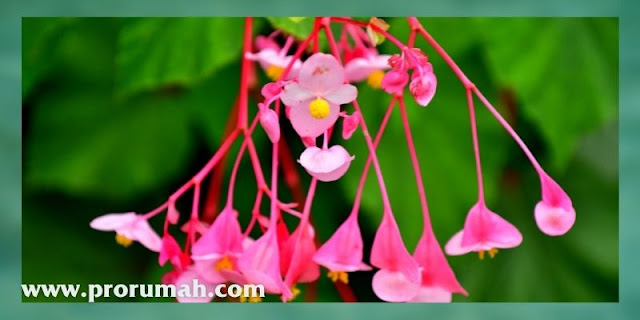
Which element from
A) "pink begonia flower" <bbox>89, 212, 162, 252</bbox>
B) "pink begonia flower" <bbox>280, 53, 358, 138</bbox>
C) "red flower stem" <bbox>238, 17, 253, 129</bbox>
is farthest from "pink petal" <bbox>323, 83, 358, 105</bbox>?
"pink begonia flower" <bbox>89, 212, 162, 252</bbox>

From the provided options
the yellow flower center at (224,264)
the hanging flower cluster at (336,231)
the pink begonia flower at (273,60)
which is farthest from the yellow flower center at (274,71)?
the yellow flower center at (224,264)

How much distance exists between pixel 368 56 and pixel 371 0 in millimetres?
229

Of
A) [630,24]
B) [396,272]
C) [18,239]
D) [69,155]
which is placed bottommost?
[396,272]

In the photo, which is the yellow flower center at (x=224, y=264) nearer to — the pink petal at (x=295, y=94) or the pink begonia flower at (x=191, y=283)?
the pink begonia flower at (x=191, y=283)

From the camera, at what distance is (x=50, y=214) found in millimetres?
1088

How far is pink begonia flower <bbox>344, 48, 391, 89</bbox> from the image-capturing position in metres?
0.80

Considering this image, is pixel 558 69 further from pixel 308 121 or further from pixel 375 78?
pixel 308 121

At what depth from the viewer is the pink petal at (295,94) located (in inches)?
25.5

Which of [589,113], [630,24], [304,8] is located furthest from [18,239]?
[630,24]

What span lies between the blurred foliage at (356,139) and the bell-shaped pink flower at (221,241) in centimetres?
23

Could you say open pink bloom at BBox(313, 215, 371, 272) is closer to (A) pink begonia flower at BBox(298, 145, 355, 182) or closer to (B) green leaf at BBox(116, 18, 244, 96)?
(A) pink begonia flower at BBox(298, 145, 355, 182)

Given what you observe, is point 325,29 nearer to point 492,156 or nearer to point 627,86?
point 492,156

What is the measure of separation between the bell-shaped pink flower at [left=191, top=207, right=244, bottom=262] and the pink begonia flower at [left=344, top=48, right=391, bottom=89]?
0.70 feet

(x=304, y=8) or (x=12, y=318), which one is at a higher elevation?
(x=304, y=8)
